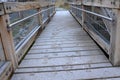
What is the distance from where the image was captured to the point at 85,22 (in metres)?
3.89

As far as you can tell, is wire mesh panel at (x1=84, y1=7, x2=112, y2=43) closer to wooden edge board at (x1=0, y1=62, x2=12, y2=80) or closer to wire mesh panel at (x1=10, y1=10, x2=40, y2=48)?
wire mesh panel at (x1=10, y1=10, x2=40, y2=48)

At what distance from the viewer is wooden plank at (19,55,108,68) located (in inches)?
81.4

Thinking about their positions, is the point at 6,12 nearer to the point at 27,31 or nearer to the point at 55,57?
the point at 55,57

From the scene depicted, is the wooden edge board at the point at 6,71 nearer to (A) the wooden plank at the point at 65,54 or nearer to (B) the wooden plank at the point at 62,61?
(B) the wooden plank at the point at 62,61

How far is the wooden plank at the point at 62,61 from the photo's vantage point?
6.78 feet

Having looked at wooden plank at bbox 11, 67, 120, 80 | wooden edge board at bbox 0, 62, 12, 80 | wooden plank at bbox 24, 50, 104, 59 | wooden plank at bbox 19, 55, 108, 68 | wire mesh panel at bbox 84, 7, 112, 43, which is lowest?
wooden plank at bbox 11, 67, 120, 80

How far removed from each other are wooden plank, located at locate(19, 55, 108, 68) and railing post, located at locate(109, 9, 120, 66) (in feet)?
0.68

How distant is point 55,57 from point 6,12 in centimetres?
100

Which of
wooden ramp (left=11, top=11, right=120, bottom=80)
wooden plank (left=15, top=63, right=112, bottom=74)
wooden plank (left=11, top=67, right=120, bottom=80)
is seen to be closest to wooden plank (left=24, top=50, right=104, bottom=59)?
wooden ramp (left=11, top=11, right=120, bottom=80)

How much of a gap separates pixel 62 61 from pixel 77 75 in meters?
0.43

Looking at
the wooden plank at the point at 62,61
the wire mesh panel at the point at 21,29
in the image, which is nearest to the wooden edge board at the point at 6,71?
the wooden plank at the point at 62,61

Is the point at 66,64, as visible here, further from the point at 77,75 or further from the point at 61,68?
the point at 77,75

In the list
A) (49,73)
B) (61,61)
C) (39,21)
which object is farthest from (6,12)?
(39,21)

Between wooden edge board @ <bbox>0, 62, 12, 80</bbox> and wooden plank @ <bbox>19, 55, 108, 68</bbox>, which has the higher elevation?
wooden edge board @ <bbox>0, 62, 12, 80</bbox>
